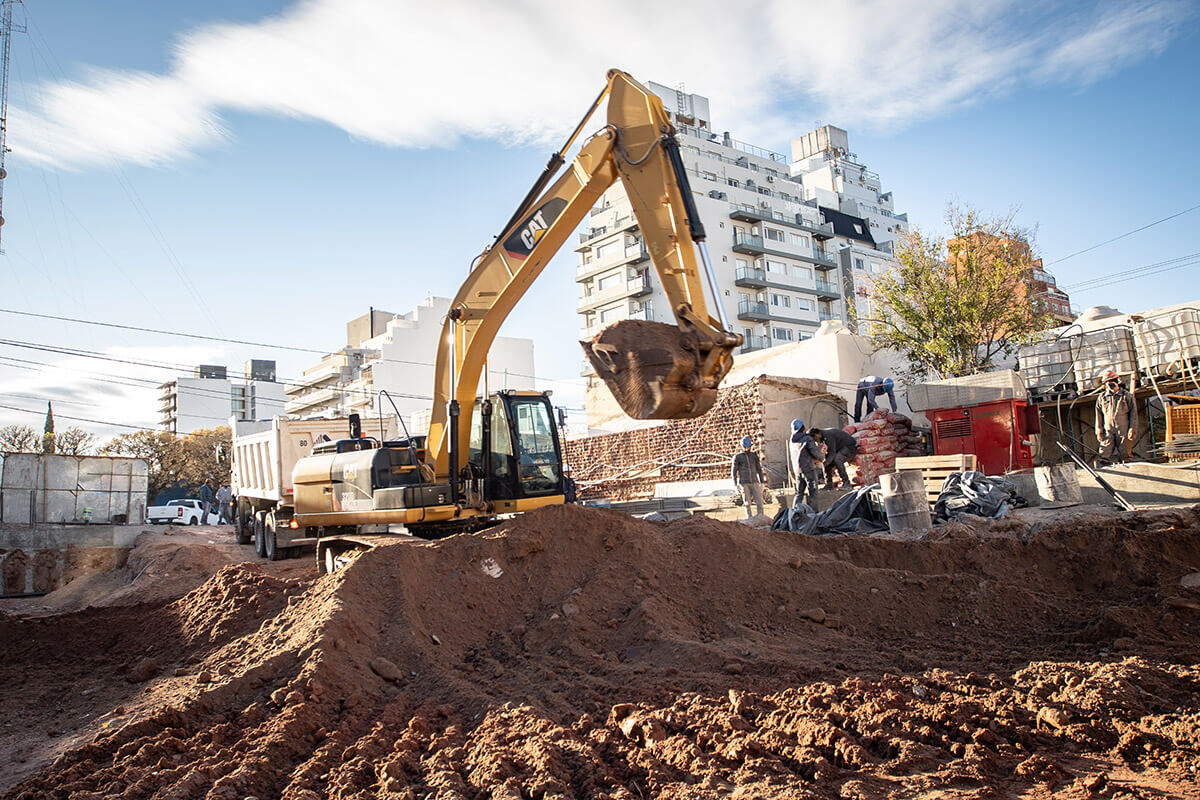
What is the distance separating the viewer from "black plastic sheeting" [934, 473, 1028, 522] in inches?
410

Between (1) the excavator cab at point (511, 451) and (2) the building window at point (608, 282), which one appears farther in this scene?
(2) the building window at point (608, 282)

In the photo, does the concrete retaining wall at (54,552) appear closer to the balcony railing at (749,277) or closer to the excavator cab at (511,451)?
the excavator cab at (511,451)

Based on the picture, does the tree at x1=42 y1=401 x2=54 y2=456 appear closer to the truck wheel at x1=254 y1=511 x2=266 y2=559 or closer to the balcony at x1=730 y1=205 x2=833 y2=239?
the truck wheel at x1=254 y1=511 x2=266 y2=559

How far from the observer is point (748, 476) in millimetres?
13727

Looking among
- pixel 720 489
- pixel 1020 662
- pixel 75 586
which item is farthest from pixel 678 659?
pixel 75 586

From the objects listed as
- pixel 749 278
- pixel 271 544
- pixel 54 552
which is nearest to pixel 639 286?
pixel 749 278

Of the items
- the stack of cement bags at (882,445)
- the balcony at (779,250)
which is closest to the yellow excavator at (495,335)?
the stack of cement bags at (882,445)

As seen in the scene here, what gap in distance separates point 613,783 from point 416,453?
636 centimetres

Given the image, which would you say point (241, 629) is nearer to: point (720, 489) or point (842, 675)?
point (842, 675)

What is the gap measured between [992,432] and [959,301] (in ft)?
29.9

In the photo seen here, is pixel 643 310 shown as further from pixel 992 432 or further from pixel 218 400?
pixel 218 400

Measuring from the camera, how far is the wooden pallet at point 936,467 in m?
11.9

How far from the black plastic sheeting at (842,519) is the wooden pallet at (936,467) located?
3.99 ft

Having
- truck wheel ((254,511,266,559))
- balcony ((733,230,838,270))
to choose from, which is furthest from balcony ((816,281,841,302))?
truck wheel ((254,511,266,559))
